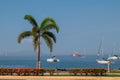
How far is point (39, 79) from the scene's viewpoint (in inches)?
1660

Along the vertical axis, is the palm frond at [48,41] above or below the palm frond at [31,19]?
below

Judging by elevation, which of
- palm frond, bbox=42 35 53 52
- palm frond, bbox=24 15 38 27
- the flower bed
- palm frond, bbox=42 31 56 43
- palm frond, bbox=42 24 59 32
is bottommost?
the flower bed

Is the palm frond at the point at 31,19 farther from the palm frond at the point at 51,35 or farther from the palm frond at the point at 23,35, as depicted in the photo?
the palm frond at the point at 51,35

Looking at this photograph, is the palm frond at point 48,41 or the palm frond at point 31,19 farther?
the palm frond at point 48,41

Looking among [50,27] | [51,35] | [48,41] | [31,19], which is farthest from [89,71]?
[31,19]

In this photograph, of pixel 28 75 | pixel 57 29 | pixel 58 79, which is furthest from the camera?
pixel 57 29

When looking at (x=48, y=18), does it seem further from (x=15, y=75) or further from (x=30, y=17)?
(x=15, y=75)

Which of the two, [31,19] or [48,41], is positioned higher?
[31,19]

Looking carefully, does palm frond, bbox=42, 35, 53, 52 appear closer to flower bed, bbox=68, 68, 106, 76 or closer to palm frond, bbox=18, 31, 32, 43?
palm frond, bbox=18, 31, 32, 43

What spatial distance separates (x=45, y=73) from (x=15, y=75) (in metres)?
3.67

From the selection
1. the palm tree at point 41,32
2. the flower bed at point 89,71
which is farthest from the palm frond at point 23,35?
the flower bed at point 89,71

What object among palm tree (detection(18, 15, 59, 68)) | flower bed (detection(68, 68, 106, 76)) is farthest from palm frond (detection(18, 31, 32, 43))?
flower bed (detection(68, 68, 106, 76))

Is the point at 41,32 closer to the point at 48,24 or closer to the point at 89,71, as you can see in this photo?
the point at 48,24

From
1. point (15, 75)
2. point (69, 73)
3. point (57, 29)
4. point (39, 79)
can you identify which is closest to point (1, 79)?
point (39, 79)
